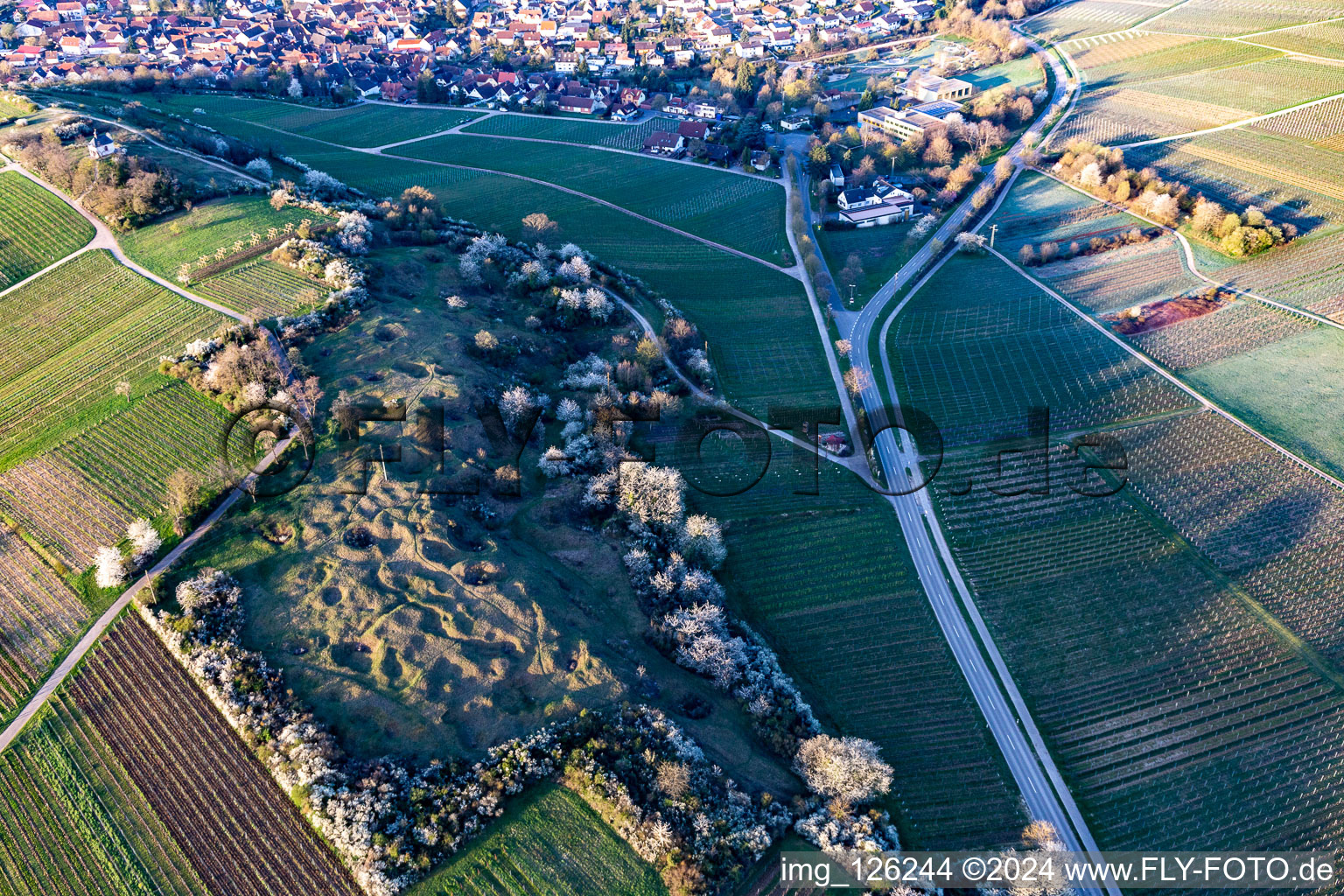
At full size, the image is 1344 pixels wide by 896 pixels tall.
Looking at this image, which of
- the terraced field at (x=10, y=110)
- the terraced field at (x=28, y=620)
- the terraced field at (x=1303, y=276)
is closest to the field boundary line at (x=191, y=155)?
the terraced field at (x=10, y=110)

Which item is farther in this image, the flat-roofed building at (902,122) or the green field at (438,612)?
the flat-roofed building at (902,122)

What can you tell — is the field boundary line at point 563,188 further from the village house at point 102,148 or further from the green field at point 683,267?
the village house at point 102,148

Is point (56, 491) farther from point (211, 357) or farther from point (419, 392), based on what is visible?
point (419, 392)

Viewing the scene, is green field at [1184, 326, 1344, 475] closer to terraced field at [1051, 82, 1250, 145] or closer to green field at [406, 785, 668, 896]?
terraced field at [1051, 82, 1250, 145]

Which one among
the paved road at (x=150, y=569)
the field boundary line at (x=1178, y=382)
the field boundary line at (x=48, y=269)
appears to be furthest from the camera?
the field boundary line at (x=48, y=269)

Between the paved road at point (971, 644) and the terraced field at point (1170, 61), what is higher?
the terraced field at point (1170, 61)

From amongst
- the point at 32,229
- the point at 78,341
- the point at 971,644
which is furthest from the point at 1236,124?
the point at 32,229

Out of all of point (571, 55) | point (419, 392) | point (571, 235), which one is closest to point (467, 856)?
point (419, 392)
